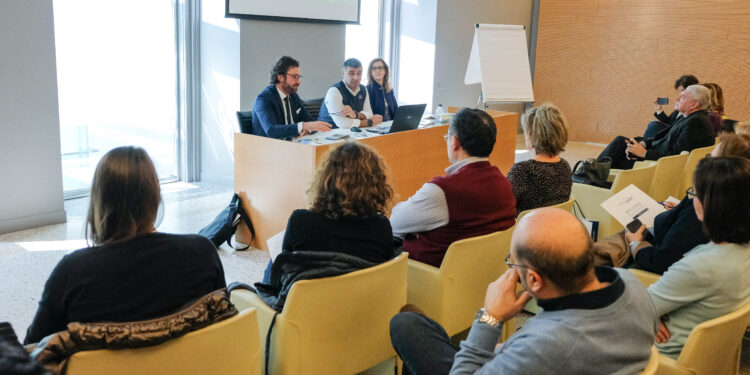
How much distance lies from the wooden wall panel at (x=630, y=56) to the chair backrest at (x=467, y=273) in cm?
768

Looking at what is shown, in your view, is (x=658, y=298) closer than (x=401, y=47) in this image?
Yes

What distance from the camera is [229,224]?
4.37 metres

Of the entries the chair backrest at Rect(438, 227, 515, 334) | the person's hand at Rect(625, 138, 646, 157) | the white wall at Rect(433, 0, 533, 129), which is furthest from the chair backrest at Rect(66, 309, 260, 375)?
the white wall at Rect(433, 0, 533, 129)

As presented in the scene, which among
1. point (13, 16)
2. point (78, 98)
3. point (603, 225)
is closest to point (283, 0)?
point (78, 98)

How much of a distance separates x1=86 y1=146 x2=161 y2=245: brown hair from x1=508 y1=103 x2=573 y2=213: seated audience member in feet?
6.65

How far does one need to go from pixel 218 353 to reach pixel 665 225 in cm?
200

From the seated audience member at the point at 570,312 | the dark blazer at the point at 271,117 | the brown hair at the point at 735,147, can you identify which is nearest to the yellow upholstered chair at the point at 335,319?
the seated audience member at the point at 570,312

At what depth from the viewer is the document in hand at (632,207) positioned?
3.10m

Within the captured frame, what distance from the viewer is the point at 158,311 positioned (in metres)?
1.71

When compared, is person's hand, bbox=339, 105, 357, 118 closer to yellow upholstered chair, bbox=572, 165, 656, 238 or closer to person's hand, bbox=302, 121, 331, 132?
person's hand, bbox=302, 121, 331, 132

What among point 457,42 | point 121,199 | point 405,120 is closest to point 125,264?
point 121,199

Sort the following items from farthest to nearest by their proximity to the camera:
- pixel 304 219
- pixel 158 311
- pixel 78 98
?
pixel 78 98, pixel 304 219, pixel 158 311

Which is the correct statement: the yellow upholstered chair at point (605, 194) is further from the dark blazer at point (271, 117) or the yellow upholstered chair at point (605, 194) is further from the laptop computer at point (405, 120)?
the dark blazer at point (271, 117)

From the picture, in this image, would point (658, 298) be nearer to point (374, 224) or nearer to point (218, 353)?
point (374, 224)
